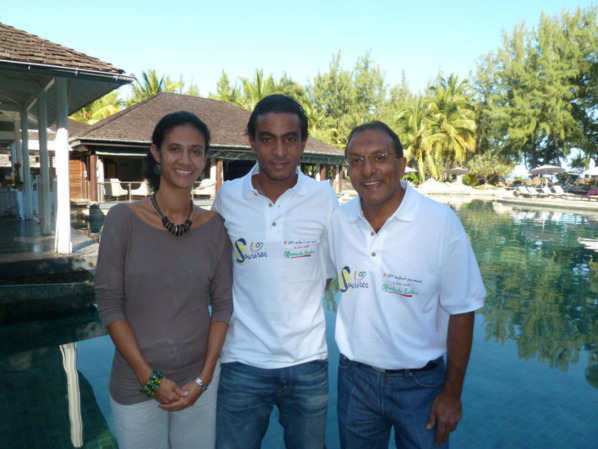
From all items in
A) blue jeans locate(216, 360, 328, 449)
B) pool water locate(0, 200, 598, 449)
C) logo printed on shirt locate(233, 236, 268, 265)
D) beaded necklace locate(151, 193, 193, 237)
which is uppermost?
beaded necklace locate(151, 193, 193, 237)

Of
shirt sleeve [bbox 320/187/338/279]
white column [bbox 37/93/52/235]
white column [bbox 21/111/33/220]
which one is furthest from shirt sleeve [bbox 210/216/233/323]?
white column [bbox 21/111/33/220]

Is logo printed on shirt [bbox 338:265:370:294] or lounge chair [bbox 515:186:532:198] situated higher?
lounge chair [bbox 515:186:532:198]

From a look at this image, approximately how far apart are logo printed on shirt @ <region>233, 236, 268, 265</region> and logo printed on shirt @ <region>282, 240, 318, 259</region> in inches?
4.7

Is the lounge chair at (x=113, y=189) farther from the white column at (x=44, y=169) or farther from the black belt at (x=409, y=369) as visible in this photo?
the black belt at (x=409, y=369)

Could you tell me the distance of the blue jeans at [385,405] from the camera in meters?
2.00

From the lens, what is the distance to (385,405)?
2051 mm

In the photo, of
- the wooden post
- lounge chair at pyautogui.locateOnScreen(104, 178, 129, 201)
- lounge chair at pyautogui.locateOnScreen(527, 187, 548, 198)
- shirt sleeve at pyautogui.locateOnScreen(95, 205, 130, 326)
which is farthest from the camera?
lounge chair at pyautogui.locateOnScreen(527, 187, 548, 198)

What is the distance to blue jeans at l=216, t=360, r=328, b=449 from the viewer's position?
216cm

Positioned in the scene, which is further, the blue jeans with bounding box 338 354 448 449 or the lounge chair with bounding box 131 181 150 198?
the lounge chair with bounding box 131 181 150 198

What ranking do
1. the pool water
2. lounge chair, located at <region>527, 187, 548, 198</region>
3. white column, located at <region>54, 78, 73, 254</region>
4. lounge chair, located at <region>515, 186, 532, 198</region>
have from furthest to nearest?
1. lounge chair, located at <region>515, 186, 532, 198</region>
2. lounge chair, located at <region>527, 187, 548, 198</region>
3. white column, located at <region>54, 78, 73, 254</region>
4. the pool water

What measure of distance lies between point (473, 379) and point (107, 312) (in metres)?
4.65

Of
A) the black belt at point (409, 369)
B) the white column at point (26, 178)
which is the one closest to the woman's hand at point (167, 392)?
the black belt at point (409, 369)

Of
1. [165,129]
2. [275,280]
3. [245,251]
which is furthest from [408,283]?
[165,129]

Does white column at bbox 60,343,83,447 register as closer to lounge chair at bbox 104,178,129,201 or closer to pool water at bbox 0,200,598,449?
pool water at bbox 0,200,598,449
